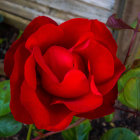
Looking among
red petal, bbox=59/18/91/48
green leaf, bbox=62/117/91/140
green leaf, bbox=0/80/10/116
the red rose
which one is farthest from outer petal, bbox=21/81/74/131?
green leaf, bbox=62/117/91/140

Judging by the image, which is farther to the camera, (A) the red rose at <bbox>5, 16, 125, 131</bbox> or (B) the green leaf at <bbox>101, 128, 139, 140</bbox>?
(B) the green leaf at <bbox>101, 128, 139, 140</bbox>

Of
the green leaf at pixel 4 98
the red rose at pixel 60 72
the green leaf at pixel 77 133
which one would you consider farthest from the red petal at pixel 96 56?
the green leaf at pixel 77 133

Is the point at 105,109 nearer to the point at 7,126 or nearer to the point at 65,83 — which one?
the point at 65,83

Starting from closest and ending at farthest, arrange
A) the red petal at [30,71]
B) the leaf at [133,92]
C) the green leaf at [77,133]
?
the red petal at [30,71] → the leaf at [133,92] → the green leaf at [77,133]

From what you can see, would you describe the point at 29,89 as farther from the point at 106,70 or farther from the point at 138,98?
the point at 138,98

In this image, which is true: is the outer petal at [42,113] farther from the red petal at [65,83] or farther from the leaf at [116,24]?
the leaf at [116,24]

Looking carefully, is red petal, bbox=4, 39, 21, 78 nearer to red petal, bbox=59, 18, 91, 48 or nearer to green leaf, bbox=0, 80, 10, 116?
red petal, bbox=59, 18, 91, 48

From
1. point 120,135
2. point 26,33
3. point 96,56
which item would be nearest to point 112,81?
point 96,56

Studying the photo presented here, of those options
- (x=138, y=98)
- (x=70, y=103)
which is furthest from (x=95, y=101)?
(x=138, y=98)
